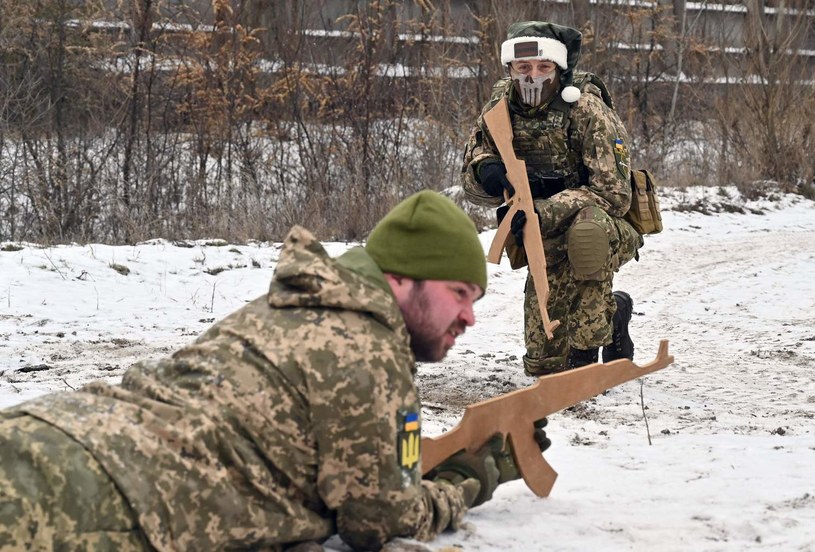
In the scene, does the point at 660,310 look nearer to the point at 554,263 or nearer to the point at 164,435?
the point at 554,263

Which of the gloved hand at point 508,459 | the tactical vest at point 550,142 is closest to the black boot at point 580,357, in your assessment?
the tactical vest at point 550,142

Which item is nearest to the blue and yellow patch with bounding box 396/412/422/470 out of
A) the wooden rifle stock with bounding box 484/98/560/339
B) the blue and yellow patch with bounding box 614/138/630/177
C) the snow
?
the snow

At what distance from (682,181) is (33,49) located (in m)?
8.29

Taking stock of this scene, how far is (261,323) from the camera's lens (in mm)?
2574

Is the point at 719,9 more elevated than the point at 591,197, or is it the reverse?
the point at 719,9

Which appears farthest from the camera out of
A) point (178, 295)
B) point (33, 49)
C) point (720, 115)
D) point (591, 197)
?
point (720, 115)

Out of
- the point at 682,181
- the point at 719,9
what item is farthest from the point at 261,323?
the point at 719,9

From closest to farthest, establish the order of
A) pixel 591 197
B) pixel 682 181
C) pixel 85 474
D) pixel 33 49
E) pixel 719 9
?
1. pixel 85 474
2. pixel 591 197
3. pixel 33 49
4. pixel 682 181
5. pixel 719 9

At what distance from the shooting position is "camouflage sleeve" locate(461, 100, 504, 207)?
5807mm

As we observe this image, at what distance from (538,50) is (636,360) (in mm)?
2044

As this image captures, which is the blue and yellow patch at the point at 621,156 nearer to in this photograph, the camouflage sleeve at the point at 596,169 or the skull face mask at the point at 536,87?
the camouflage sleeve at the point at 596,169

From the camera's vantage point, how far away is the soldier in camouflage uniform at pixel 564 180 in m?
5.50

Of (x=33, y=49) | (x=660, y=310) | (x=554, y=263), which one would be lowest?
(x=660, y=310)

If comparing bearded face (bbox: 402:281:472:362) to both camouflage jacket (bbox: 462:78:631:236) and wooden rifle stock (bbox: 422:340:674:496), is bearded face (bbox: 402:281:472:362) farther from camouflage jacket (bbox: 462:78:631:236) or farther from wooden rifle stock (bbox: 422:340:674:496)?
camouflage jacket (bbox: 462:78:631:236)
